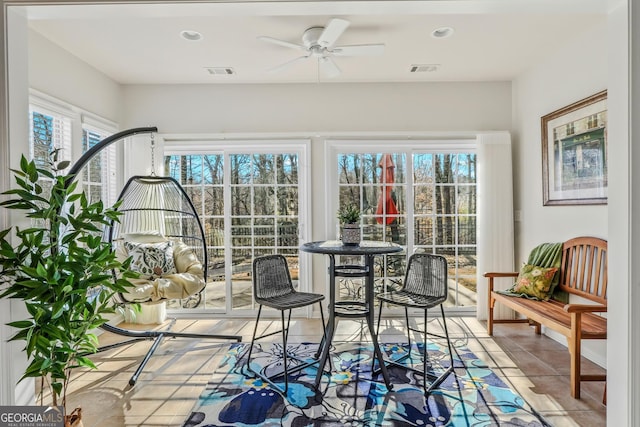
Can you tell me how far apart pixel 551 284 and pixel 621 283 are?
64.4 inches

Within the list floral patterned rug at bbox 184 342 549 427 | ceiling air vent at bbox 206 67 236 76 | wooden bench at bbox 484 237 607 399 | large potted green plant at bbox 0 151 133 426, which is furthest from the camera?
ceiling air vent at bbox 206 67 236 76

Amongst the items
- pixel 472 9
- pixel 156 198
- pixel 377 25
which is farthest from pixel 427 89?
pixel 156 198

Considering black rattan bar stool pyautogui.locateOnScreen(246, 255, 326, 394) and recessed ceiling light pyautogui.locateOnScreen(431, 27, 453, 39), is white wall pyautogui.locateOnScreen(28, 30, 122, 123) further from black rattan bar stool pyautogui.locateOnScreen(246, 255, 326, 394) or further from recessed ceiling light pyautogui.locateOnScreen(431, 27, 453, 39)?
recessed ceiling light pyautogui.locateOnScreen(431, 27, 453, 39)

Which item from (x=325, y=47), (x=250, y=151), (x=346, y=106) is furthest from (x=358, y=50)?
(x=250, y=151)

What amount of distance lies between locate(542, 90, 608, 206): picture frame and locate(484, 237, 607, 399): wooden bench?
0.43 meters

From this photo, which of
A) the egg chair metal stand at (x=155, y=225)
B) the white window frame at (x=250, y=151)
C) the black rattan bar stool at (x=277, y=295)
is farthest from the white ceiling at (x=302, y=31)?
the black rattan bar stool at (x=277, y=295)

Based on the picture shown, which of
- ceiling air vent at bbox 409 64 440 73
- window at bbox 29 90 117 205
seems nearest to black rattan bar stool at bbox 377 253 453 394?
ceiling air vent at bbox 409 64 440 73

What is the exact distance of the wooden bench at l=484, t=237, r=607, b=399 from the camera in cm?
243

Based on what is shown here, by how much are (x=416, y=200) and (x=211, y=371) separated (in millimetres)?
2857

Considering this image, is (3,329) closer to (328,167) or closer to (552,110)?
(328,167)

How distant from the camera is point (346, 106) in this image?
411 centimetres

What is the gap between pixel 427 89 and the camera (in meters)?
4.10

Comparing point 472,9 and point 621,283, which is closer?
point 621,283

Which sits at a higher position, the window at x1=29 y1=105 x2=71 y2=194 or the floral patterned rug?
the window at x1=29 y1=105 x2=71 y2=194
